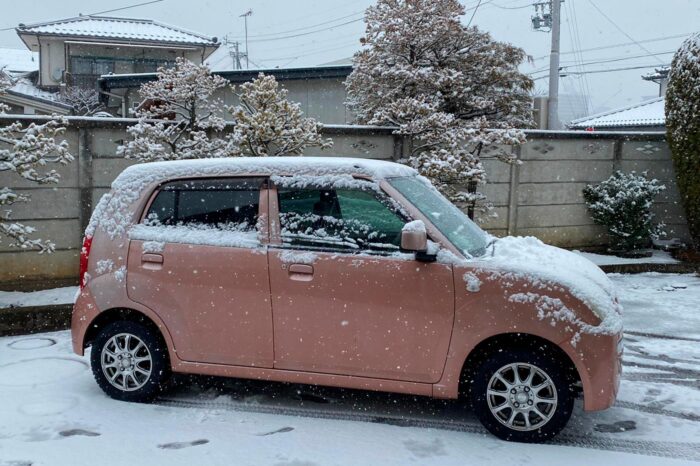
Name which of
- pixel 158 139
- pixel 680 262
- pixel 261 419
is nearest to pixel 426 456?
pixel 261 419

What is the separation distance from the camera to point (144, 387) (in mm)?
4699

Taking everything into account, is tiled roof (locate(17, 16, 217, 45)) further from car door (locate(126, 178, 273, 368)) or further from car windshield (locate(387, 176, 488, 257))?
car windshield (locate(387, 176, 488, 257))

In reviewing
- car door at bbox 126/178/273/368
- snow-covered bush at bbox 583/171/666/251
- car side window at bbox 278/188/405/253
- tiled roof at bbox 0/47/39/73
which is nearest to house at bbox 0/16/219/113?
tiled roof at bbox 0/47/39/73

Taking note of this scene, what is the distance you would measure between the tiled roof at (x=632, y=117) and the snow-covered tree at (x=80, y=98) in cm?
1809

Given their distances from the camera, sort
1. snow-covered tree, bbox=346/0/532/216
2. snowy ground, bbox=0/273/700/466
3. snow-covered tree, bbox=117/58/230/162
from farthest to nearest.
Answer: snow-covered tree, bbox=346/0/532/216 → snow-covered tree, bbox=117/58/230/162 → snowy ground, bbox=0/273/700/466

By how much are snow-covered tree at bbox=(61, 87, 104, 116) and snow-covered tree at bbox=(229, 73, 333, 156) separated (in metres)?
15.2

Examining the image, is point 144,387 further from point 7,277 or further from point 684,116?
point 684,116

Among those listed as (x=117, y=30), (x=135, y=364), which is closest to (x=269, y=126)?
(x=135, y=364)

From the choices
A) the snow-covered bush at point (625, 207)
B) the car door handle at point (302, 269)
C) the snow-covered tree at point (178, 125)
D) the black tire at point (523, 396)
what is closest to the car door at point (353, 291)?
the car door handle at point (302, 269)

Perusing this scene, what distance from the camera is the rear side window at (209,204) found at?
4609mm

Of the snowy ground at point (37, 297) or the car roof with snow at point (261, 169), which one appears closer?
the car roof with snow at point (261, 169)

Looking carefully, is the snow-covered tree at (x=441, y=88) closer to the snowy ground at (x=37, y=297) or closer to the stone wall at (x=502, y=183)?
the stone wall at (x=502, y=183)

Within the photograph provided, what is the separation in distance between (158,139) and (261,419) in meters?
4.69

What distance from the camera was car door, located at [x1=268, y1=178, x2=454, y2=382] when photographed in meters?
4.17
